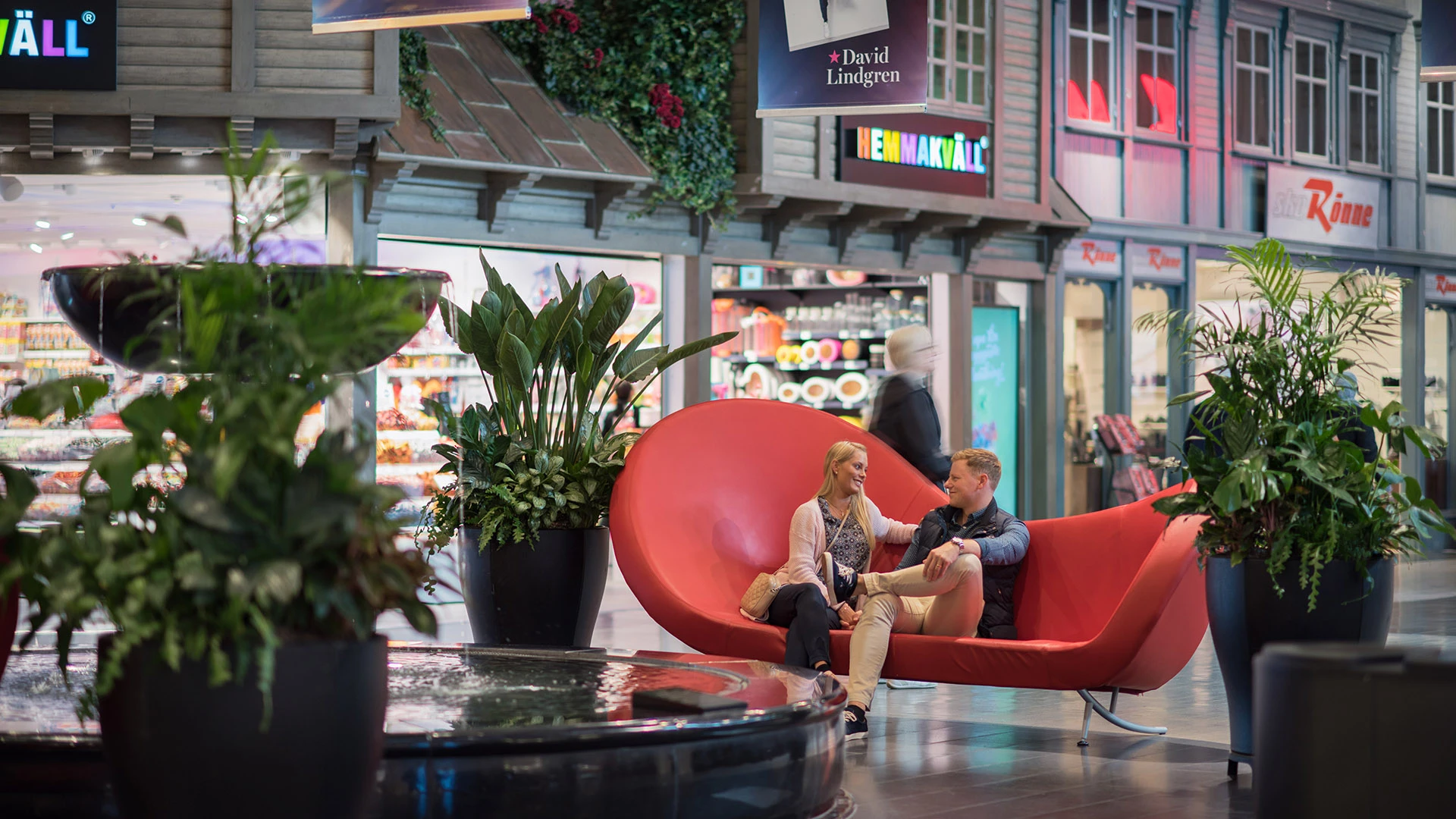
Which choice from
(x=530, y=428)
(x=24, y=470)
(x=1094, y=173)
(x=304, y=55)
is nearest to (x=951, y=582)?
(x=530, y=428)

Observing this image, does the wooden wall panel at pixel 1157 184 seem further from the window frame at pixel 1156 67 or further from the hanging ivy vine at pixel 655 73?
the hanging ivy vine at pixel 655 73

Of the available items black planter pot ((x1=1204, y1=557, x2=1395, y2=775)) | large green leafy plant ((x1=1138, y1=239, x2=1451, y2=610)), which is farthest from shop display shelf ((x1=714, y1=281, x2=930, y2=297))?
black planter pot ((x1=1204, y1=557, x2=1395, y2=775))

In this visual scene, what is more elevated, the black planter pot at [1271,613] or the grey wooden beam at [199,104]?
the grey wooden beam at [199,104]

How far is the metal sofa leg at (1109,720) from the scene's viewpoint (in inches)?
212

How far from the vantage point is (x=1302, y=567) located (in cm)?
455

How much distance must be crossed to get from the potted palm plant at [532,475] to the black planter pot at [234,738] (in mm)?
3529

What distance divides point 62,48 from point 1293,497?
7.02 meters

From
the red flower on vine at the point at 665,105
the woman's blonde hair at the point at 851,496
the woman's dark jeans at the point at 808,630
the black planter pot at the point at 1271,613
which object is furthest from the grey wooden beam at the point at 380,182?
the black planter pot at the point at 1271,613

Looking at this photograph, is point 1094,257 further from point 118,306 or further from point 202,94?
point 118,306

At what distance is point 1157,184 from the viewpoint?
48.3 feet

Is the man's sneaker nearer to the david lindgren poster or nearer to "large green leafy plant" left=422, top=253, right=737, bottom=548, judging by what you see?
"large green leafy plant" left=422, top=253, right=737, bottom=548

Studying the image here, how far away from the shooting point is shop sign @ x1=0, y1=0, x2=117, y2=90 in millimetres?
8539

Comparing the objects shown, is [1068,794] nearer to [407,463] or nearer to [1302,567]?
[1302,567]

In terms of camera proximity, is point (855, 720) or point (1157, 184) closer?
point (855, 720)
